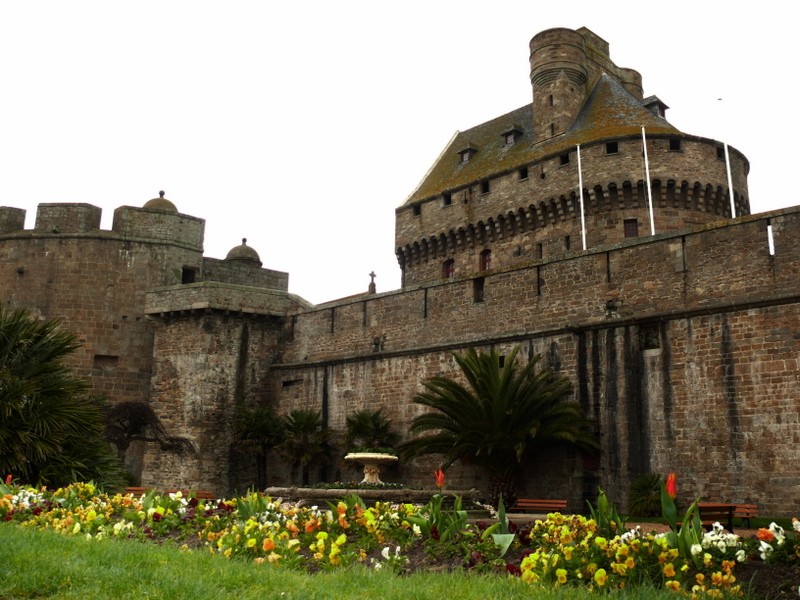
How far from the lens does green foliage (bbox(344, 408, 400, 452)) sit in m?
21.1

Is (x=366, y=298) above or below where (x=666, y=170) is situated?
below

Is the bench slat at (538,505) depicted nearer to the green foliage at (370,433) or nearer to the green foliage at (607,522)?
the green foliage at (370,433)

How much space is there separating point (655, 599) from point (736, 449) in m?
11.2

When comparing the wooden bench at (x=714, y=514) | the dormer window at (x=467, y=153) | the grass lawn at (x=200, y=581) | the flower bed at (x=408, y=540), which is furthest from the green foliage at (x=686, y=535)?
the dormer window at (x=467, y=153)

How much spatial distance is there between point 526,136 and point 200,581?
28917mm

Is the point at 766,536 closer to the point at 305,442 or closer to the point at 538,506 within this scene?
the point at 538,506

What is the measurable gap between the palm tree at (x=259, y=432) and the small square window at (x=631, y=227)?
43.1ft

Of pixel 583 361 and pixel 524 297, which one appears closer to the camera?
pixel 583 361

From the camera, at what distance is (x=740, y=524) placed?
14.4 metres

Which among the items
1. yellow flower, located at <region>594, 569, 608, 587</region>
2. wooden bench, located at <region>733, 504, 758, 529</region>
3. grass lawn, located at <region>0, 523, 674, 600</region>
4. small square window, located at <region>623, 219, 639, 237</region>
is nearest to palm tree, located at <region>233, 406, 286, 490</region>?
wooden bench, located at <region>733, 504, 758, 529</region>

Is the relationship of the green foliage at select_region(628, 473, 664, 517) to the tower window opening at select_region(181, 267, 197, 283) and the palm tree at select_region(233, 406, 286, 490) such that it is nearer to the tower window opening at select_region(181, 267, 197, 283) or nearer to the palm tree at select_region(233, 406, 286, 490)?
the palm tree at select_region(233, 406, 286, 490)

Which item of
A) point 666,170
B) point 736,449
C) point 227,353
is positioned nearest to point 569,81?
point 666,170

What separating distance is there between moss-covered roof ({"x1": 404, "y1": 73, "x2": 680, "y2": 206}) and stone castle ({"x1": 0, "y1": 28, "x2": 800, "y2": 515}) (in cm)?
14

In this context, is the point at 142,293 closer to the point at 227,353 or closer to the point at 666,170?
the point at 227,353
